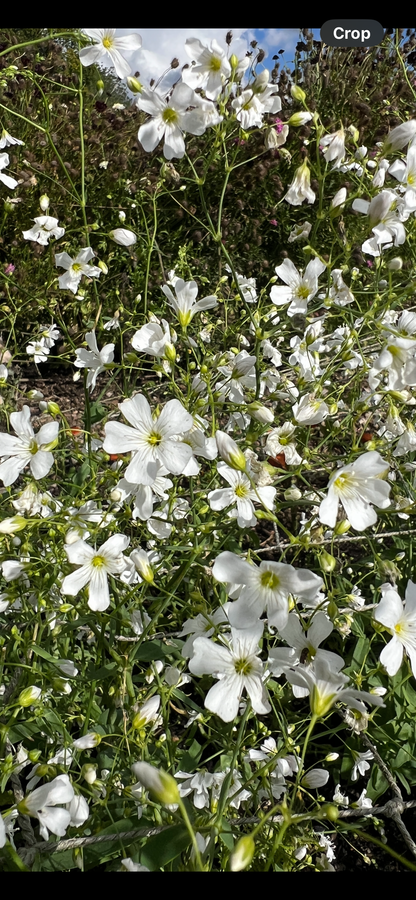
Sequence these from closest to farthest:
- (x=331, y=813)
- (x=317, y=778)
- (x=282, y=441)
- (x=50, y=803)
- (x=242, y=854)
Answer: (x=242, y=854), (x=331, y=813), (x=50, y=803), (x=317, y=778), (x=282, y=441)

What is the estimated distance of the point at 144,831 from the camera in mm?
820

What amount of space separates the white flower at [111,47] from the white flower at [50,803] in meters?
1.25

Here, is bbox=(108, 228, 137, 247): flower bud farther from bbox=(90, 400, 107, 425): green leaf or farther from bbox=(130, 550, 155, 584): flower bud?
bbox=(130, 550, 155, 584): flower bud

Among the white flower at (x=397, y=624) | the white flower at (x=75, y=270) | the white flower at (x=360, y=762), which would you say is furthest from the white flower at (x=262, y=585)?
the white flower at (x=75, y=270)

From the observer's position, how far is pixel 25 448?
112 centimetres

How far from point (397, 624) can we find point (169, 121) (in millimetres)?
1009

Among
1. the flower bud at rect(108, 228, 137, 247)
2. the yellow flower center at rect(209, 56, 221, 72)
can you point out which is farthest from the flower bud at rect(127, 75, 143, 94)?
the flower bud at rect(108, 228, 137, 247)

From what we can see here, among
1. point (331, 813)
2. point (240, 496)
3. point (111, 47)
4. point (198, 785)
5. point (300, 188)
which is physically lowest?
point (198, 785)

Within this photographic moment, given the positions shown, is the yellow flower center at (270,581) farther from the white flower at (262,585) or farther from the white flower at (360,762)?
the white flower at (360,762)

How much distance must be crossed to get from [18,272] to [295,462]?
2.19 m

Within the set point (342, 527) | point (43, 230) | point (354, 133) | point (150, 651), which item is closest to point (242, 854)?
point (342, 527)

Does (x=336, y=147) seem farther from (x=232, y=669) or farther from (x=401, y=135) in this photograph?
(x=232, y=669)

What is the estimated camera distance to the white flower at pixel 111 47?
112 cm

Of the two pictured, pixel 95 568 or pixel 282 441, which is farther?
pixel 282 441
